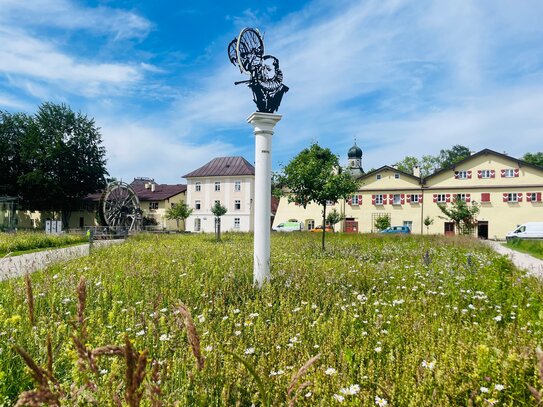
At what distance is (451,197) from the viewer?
1732 inches

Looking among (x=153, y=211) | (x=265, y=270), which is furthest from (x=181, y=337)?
(x=153, y=211)

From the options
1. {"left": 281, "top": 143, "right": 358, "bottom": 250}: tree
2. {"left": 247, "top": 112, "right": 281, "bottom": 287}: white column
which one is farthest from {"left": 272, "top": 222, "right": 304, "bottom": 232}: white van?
{"left": 247, "top": 112, "right": 281, "bottom": 287}: white column

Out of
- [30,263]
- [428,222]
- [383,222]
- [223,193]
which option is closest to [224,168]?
[223,193]

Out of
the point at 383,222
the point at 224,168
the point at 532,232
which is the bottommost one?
the point at 532,232

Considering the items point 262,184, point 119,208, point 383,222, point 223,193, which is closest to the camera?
point 262,184

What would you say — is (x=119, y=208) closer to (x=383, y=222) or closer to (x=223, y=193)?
(x=223, y=193)

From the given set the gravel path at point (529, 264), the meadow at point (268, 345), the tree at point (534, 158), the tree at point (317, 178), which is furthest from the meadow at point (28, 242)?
the tree at point (534, 158)

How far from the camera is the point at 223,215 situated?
5412 centimetres

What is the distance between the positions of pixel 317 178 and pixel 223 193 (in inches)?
1546

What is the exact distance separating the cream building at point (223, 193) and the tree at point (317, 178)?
3495 centimetres

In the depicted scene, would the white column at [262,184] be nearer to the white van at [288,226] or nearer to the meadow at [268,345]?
the meadow at [268,345]

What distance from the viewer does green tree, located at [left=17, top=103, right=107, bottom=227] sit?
45.9 meters

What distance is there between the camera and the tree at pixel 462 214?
38.9m

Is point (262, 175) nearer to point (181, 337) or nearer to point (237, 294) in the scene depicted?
point (237, 294)
